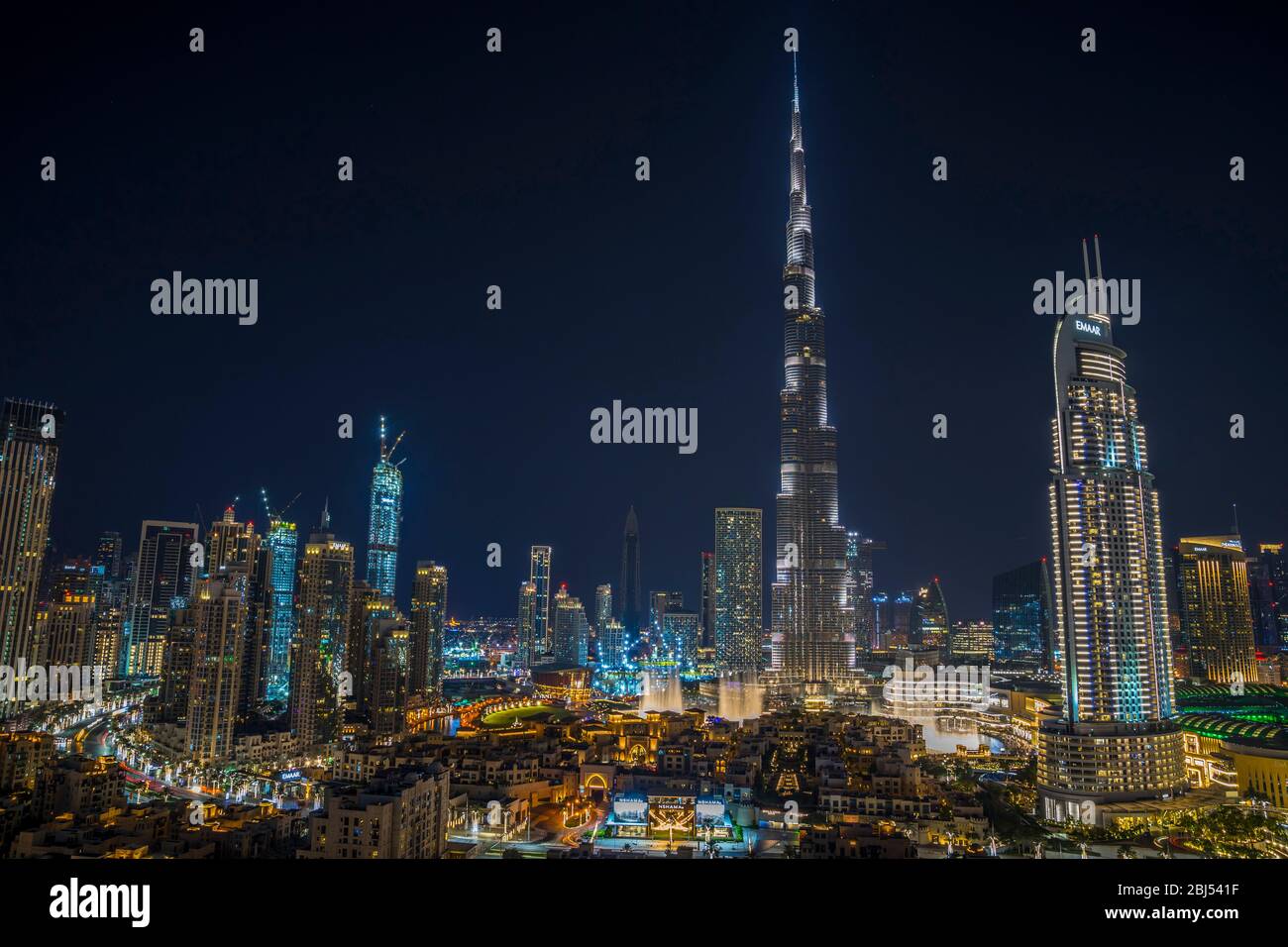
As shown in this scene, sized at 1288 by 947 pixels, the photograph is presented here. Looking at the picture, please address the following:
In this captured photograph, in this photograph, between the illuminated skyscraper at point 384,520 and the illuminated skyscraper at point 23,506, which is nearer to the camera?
the illuminated skyscraper at point 23,506

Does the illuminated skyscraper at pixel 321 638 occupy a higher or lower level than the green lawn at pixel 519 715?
higher

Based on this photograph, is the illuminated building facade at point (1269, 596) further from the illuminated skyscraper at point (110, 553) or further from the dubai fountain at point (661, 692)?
the illuminated skyscraper at point (110, 553)

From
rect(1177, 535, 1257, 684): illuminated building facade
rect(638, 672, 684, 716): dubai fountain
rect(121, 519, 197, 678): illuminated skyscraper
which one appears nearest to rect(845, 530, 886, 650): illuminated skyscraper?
rect(638, 672, 684, 716): dubai fountain

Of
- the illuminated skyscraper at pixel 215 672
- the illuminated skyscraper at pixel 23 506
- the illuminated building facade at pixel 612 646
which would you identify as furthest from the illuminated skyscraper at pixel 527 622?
the illuminated skyscraper at pixel 23 506

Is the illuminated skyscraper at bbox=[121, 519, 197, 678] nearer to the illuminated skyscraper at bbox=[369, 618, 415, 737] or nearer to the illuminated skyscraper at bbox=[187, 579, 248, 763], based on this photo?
the illuminated skyscraper at bbox=[369, 618, 415, 737]

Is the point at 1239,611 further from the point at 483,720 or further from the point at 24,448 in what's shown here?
the point at 24,448

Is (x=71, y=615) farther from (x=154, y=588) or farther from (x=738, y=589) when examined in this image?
(x=738, y=589)

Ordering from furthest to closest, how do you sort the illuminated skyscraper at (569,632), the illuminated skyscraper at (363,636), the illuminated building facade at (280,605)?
the illuminated skyscraper at (569,632), the illuminated building facade at (280,605), the illuminated skyscraper at (363,636)
